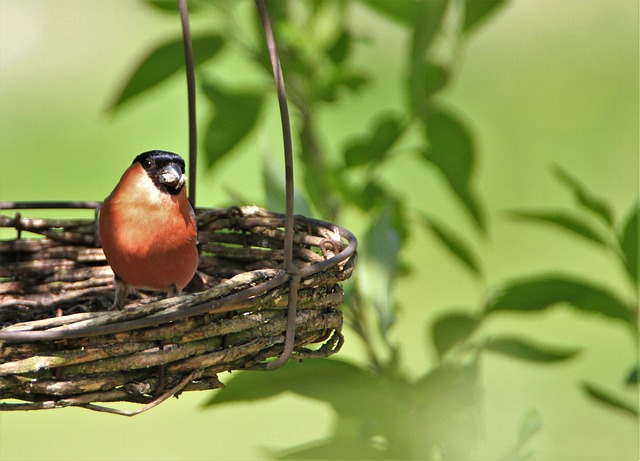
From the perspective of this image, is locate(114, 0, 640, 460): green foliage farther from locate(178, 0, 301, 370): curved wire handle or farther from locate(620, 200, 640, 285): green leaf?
locate(178, 0, 301, 370): curved wire handle

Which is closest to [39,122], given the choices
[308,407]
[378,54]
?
[378,54]

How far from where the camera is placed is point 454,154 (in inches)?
83.0

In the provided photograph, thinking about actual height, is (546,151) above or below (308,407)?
above

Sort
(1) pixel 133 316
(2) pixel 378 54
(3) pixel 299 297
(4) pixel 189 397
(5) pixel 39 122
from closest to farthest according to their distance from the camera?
(1) pixel 133 316 → (3) pixel 299 297 → (4) pixel 189 397 → (5) pixel 39 122 → (2) pixel 378 54

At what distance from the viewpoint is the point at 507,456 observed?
1800mm

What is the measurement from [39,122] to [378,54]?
2.07 metres

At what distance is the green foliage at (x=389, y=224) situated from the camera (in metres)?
1.84

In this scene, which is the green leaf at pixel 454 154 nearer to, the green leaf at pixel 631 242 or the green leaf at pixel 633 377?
the green leaf at pixel 631 242

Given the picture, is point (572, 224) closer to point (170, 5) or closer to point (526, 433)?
point (526, 433)

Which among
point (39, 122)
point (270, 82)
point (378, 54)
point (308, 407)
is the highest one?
point (270, 82)

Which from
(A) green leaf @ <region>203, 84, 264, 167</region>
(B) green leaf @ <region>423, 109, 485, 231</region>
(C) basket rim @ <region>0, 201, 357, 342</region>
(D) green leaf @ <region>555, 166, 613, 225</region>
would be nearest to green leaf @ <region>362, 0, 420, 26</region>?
(B) green leaf @ <region>423, 109, 485, 231</region>

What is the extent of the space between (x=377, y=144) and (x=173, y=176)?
60 centimetres

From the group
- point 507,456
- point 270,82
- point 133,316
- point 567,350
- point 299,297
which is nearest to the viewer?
point 133,316

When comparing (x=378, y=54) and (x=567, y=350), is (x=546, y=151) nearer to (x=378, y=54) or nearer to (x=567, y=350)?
(x=378, y=54)
